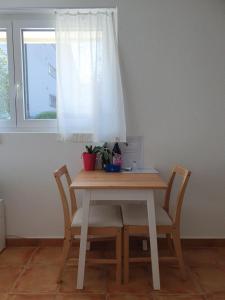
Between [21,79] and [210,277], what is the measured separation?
91.1 inches

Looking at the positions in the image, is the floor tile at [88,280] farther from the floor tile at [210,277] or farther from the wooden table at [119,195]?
the floor tile at [210,277]

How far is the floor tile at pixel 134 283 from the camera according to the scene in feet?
6.55

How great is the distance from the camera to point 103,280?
212cm

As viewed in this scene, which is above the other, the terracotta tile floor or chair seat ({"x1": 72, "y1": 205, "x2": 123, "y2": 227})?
chair seat ({"x1": 72, "y1": 205, "x2": 123, "y2": 227})

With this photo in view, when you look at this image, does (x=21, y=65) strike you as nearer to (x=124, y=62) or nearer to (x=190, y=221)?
(x=124, y=62)

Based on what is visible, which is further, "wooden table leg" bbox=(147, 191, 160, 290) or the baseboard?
the baseboard

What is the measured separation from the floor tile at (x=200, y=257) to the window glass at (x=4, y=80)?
6.82 feet

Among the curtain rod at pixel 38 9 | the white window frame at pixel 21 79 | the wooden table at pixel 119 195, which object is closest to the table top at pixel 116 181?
the wooden table at pixel 119 195

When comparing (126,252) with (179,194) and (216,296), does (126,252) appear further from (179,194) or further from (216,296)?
(216,296)

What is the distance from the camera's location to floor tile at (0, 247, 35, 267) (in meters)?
2.39

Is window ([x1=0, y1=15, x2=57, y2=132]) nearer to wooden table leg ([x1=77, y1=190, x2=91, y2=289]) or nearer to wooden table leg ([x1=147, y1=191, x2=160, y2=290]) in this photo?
wooden table leg ([x1=77, y1=190, x2=91, y2=289])

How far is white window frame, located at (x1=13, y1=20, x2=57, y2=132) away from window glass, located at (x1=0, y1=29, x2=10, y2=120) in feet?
0.34

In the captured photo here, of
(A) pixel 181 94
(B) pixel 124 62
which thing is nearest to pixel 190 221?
(A) pixel 181 94

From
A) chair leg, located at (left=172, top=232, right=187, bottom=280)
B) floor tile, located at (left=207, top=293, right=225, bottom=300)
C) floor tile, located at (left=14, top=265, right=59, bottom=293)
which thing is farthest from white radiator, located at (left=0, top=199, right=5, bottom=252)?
floor tile, located at (left=207, top=293, right=225, bottom=300)
